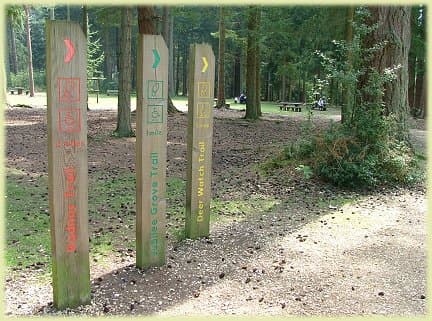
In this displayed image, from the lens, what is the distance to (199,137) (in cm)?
546

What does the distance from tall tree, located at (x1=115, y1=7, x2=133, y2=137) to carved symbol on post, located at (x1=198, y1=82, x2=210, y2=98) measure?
798 centimetres

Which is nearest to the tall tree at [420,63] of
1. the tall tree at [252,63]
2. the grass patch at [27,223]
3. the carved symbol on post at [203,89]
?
the tall tree at [252,63]

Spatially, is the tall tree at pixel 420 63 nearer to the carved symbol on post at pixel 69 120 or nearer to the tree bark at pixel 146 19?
the tree bark at pixel 146 19

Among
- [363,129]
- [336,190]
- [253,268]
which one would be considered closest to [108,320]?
[253,268]

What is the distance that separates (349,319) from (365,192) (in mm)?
4396

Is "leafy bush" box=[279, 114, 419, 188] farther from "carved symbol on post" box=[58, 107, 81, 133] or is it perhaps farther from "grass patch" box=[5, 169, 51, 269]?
"carved symbol on post" box=[58, 107, 81, 133]

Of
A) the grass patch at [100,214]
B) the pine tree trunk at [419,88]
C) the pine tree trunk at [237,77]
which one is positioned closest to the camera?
the grass patch at [100,214]

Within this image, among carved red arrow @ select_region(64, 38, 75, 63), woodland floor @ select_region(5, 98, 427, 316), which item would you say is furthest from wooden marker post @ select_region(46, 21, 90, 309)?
woodland floor @ select_region(5, 98, 427, 316)

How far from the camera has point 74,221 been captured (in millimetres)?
3738

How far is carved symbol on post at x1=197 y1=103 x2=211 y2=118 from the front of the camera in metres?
5.42

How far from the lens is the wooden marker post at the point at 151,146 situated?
4363 mm

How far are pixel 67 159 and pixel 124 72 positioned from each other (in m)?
9.69

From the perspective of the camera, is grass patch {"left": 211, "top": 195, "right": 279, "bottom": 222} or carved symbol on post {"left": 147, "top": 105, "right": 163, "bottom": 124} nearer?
carved symbol on post {"left": 147, "top": 105, "right": 163, "bottom": 124}

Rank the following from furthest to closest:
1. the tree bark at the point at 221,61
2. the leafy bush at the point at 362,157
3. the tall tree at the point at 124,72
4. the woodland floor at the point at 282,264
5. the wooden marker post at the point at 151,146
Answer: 1. the tree bark at the point at 221,61
2. the tall tree at the point at 124,72
3. the leafy bush at the point at 362,157
4. the wooden marker post at the point at 151,146
5. the woodland floor at the point at 282,264
